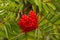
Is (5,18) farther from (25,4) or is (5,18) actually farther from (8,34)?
(25,4)

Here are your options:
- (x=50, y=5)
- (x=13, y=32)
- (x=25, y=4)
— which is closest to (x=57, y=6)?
(x=50, y=5)

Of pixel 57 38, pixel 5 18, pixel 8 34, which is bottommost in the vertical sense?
pixel 57 38

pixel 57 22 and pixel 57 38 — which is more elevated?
pixel 57 22

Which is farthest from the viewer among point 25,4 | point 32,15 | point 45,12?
point 25,4

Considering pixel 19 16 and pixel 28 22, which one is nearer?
pixel 28 22

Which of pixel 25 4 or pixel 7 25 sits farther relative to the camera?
pixel 25 4

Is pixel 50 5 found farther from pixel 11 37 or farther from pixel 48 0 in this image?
pixel 11 37

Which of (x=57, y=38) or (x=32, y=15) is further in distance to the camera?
(x=57, y=38)

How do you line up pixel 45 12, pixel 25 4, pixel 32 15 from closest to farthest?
pixel 32 15 → pixel 45 12 → pixel 25 4

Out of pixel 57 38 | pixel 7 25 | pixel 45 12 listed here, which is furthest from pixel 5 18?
pixel 57 38
